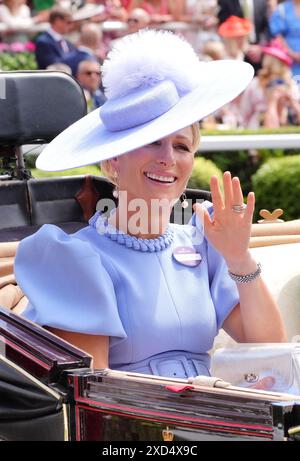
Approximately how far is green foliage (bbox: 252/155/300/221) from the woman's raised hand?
6303mm

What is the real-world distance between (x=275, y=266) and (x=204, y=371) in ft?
2.48

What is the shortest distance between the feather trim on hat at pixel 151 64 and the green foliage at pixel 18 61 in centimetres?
780

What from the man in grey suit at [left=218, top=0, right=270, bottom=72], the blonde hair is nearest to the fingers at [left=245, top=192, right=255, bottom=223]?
the blonde hair

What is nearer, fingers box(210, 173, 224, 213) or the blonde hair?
fingers box(210, 173, 224, 213)

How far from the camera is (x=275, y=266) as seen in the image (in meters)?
3.36

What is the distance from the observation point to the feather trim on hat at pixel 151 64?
2.65 metres

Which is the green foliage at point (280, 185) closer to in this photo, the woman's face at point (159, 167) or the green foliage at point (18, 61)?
the green foliage at point (18, 61)

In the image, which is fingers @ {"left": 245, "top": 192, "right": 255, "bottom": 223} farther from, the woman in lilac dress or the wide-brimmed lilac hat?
the wide-brimmed lilac hat

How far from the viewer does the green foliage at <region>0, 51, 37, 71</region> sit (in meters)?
10.4

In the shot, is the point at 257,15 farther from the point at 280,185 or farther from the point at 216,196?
the point at 216,196

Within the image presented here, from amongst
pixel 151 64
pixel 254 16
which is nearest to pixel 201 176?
pixel 254 16

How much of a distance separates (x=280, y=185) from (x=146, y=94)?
6.35 meters

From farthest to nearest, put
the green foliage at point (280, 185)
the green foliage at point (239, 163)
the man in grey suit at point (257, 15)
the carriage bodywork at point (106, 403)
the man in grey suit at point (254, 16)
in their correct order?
1. the man in grey suit at point (257, 15)
2. the man in grey suit at point (254, 16)
3. the green foliage at point (239, 163)
4. the green foliage at point (280, 185)
5. the carriage bodywork at point (106, 403)

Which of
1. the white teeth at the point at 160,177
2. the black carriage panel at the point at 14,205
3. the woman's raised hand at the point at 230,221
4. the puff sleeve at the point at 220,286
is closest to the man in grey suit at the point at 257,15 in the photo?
the black carriage panel at the point at 14,205
